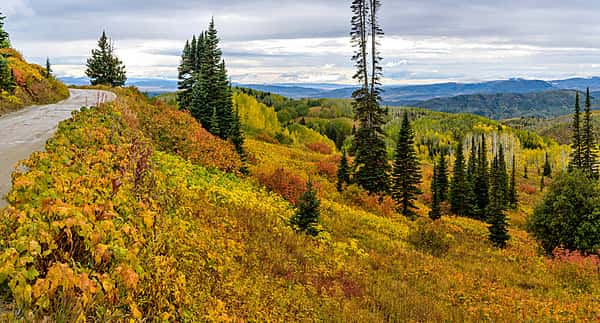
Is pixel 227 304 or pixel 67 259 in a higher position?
pixel 67 259

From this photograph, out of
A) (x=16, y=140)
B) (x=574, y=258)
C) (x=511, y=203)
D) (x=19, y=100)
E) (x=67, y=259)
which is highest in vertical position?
(x=19, y=100)

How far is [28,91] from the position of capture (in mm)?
24609

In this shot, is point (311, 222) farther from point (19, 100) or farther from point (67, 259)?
point (19, 100)

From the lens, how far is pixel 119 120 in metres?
16.3

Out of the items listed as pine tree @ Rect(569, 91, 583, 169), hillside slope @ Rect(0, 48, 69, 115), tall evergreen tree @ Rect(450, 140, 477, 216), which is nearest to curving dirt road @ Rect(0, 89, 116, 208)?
hillside slope @ Rect(0, 48, 69, 115)

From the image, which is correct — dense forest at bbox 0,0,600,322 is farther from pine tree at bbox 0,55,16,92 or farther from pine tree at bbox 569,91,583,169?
pine tree at bbox 569,91,583,169

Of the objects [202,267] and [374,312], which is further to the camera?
[374,312]

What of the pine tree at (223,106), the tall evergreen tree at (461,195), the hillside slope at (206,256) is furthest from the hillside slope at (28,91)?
the tall evergreen tree at (461,195)

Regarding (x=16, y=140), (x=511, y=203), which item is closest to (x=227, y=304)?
(x=16, y=140)

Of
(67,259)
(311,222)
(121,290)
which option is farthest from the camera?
(311,222)

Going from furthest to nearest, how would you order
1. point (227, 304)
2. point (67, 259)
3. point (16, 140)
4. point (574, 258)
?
point (574, 258) < point (16, 140) < point (227, 304) < point (67, 259)

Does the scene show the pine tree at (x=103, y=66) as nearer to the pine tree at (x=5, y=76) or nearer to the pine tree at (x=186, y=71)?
the pine tree at (x=186, y=71)

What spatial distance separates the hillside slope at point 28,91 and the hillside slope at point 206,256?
21.0ft

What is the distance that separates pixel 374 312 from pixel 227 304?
12.5ft
